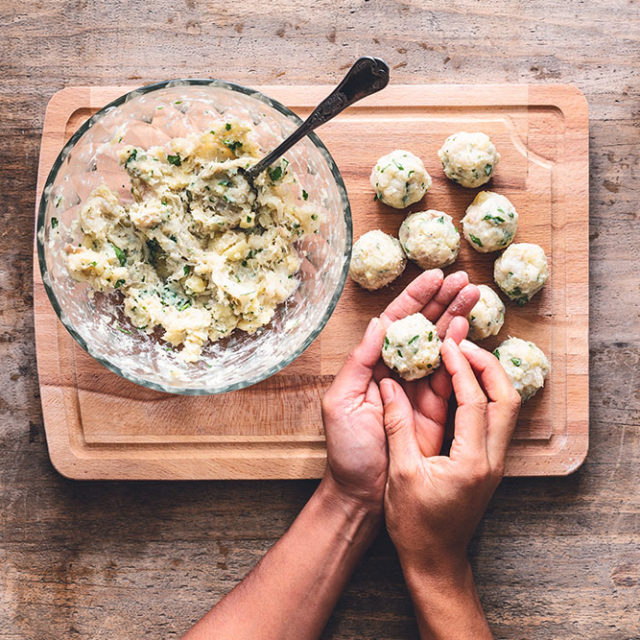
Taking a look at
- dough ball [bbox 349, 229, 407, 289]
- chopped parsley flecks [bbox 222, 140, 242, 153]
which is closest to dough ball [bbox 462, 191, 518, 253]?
dough ball [bbox 349, 229, 407, 289]

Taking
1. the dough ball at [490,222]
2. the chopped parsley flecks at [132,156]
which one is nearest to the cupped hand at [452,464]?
the dough ball at [490,222]

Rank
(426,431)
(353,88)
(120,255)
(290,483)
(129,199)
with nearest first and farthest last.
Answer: (353,88)
(120,255)
(129,199)
(426,431)
(290,483)

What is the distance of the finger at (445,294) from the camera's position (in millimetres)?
2135

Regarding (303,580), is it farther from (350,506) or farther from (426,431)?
(426,431)

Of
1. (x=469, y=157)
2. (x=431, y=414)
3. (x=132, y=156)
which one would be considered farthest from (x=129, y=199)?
(x=431, y=414)

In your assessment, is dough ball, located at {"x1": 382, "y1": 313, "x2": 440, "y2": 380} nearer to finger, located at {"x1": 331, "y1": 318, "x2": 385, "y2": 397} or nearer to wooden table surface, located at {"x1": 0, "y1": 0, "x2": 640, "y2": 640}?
finger, located at {"x1": 331, "y1": 318, "x2": 385, "y2": 397}

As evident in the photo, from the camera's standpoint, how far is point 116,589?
2.41 metres

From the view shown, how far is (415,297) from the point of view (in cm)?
214

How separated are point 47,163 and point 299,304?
992 mm

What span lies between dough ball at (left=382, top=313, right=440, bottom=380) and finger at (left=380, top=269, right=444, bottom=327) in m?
0.04

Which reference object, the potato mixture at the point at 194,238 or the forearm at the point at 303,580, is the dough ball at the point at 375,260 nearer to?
the potato mixture at the point at 194,238

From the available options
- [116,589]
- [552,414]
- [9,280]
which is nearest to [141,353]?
[9,280]

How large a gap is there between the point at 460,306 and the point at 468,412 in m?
0.35

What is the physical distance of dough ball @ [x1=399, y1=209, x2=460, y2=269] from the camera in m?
2.13
